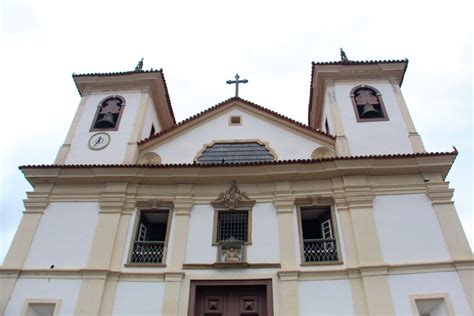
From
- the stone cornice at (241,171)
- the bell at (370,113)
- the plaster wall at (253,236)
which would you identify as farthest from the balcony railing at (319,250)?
the bell at (370,113)

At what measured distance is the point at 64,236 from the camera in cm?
1017

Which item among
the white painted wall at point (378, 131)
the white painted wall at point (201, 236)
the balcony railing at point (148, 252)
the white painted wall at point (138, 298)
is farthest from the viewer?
the white painted wall at point (378, 131)

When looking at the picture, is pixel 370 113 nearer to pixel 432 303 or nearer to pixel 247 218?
pixel 247 218

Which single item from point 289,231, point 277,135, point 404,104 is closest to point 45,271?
point 289,231

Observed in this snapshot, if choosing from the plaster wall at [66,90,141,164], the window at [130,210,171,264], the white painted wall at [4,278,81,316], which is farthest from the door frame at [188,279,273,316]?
the plaster wall at [66,90,141,164]

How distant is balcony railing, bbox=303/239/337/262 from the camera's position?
957 cm

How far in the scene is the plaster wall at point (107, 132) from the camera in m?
11.9

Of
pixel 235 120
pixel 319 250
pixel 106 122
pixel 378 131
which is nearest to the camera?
pixel 319 250

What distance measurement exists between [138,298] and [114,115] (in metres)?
6.50

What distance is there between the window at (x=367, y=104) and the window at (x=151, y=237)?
682cm

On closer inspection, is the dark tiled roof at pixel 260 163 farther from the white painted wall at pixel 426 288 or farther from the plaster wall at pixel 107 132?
the white painted wall at pixel 426 288

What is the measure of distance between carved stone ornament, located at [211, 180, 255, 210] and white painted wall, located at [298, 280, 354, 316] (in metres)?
2.55

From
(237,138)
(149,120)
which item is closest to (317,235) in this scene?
(237,138)

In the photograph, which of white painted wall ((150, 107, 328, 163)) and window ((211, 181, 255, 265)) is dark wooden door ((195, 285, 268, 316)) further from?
white painted wall ((150, 107, 328, 163))
